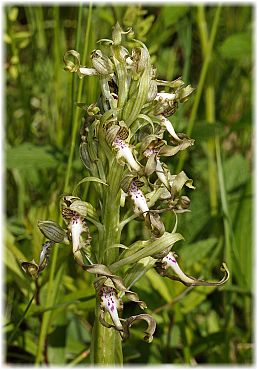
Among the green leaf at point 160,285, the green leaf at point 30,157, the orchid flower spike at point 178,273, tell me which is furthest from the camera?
the green leaf at point 30,157

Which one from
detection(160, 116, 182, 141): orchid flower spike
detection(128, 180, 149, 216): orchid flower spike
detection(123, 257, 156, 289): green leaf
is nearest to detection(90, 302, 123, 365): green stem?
detection(123, 257, 156, 289): green leaf

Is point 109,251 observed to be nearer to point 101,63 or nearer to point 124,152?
point 124,152

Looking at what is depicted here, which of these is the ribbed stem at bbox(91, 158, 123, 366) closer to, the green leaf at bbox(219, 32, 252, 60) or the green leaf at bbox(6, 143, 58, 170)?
the green leaf at bbox(6, 143, 58, 170)

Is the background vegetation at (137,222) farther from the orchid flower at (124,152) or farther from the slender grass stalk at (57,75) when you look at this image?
the orchid flower at (124,152)

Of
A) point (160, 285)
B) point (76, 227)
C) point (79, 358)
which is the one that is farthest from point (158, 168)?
point (79, 358)

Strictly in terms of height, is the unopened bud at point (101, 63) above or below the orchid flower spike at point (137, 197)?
above

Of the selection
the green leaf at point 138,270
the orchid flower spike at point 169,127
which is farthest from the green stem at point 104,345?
the orchid flower spike at point 169,127

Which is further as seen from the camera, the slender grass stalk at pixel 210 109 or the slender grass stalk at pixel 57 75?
the slender grass stalk at pixel 210 109
